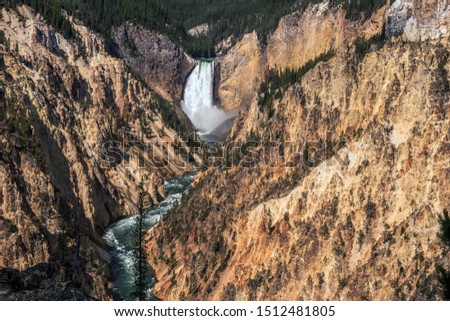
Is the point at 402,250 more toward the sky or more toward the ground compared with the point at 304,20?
more toward the ground

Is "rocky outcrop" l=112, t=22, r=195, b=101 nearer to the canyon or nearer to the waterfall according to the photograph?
the waterfall

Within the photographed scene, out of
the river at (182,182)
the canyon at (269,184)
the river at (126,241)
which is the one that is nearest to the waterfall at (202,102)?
the river at (182,182)

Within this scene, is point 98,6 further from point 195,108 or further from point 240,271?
→ point 240,271

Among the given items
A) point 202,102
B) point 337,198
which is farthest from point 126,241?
point 202,102

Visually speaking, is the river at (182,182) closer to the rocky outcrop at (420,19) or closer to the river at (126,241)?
the river at (126,241)

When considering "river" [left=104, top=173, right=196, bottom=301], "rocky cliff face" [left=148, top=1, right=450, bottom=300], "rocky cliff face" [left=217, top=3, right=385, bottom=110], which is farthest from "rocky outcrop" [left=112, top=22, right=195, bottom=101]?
"rocky cliff face" [left=148, top=1, right=450, bottom=300]
